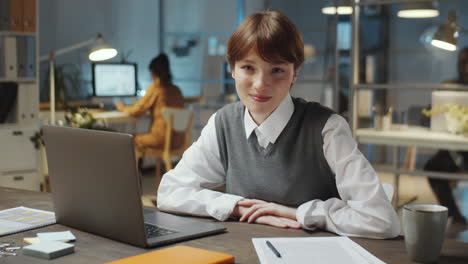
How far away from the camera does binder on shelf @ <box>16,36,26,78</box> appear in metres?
4.67

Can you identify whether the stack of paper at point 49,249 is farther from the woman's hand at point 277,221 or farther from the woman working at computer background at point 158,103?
the woman working at computer background at point 158,103

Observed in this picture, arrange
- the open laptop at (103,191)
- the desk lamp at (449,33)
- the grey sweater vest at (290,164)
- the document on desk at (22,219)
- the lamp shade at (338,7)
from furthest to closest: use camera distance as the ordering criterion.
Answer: the lamp shade at (338,7) → the desk lamp at (449,33) → the grey sweater vest at (290,164) → the document on desk at (22,219) → the open laptop at (103,191)

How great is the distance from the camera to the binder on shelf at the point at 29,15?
182 inches

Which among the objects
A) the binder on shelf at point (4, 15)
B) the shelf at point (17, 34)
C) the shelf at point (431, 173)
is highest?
the binder on shelf at point (4, 15)

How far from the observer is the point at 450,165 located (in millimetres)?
4172

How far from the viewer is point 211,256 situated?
44.1 inches

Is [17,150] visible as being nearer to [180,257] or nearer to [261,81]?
[261,81]

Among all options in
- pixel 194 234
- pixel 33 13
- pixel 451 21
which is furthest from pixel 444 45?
A: pixel 194 234

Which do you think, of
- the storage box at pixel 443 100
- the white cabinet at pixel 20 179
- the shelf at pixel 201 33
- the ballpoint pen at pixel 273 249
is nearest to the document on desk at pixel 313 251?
the ballpoint pen at pixel 273 249

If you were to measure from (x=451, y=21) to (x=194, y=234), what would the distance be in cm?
339

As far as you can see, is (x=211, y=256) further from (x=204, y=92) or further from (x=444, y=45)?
(x=204, y=92)

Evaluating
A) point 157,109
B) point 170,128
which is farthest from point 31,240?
point 157,109

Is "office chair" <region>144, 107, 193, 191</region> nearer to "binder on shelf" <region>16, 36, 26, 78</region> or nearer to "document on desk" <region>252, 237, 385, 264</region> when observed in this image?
"binder on shelf" <region>16, 36, 26, 78</region>

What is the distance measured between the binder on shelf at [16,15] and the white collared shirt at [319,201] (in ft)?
10.7
